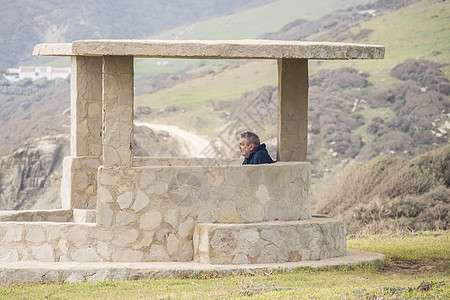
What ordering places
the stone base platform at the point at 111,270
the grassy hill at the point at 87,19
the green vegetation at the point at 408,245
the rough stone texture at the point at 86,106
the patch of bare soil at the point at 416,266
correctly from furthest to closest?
the grassy hill at the point at 87,19 → the rough stone texture at the point at 86,106 → the green vegetation at the point at 408,245 → the patch of bare soil at the point at 416,266 → the stone base platform at the point at 111,270

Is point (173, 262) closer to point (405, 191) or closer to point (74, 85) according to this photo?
point (74, 85)

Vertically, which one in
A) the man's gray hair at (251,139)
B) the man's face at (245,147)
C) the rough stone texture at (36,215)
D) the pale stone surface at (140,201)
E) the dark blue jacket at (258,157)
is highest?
the man's gray hair at (251,139)

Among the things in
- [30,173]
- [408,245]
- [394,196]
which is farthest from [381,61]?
[408,245]

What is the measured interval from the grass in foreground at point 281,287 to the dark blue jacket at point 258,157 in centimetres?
174

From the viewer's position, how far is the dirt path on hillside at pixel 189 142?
122 ft

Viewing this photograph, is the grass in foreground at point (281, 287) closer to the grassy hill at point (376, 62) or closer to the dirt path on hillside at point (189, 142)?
the dirt path on hillside at point (189, 142)

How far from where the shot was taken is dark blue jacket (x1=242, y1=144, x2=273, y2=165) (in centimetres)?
1146

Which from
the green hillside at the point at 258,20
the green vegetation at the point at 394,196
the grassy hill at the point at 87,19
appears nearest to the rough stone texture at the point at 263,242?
the green vegetation at the point at 394,196

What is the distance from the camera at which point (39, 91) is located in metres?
60.9

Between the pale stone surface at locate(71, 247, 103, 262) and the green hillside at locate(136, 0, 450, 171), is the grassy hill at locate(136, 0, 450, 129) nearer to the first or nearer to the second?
the green hillside at locate(136, 0, 450, 171)

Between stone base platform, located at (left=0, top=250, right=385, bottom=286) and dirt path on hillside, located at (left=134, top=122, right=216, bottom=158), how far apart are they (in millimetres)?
26313

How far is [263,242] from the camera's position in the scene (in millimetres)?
10570

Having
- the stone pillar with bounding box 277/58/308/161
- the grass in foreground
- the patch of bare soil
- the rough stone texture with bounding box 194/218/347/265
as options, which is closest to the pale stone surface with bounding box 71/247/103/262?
the grass in foreground

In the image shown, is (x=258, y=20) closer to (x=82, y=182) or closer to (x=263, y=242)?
(x=82, y=182)
